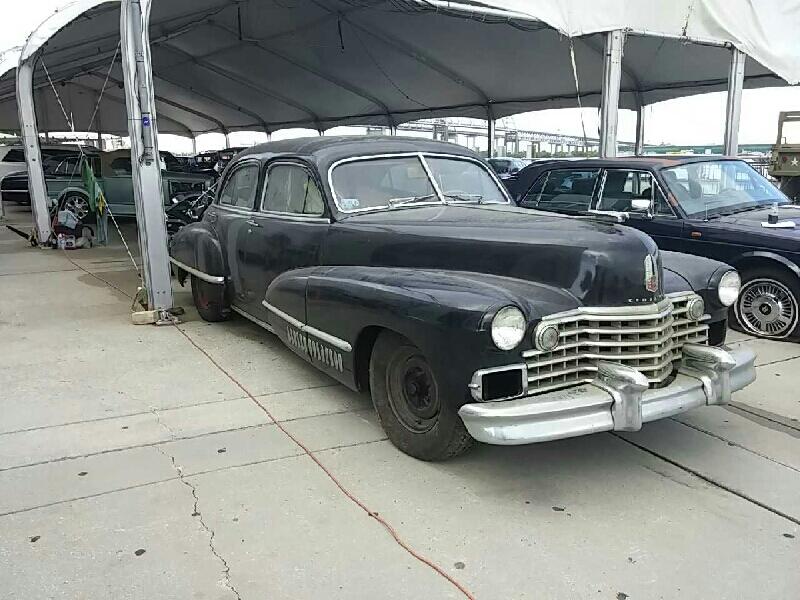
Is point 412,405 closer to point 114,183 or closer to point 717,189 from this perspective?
point 717,189

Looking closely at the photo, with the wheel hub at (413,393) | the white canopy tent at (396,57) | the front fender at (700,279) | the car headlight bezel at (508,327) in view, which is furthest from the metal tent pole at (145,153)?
the front fender at (700,279)

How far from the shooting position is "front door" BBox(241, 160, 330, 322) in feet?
15.4

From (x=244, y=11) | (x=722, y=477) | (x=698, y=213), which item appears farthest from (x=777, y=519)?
(x=244, y=11)

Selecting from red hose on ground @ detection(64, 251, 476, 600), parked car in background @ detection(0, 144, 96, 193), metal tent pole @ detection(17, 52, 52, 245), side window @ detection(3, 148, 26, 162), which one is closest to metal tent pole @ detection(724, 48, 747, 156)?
red hose on ground @ detection(64, 251, 476, 600)

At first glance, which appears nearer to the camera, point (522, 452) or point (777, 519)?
point (777, 519)

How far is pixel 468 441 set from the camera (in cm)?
346

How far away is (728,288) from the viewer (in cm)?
399

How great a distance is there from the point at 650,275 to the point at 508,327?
90 centimetres

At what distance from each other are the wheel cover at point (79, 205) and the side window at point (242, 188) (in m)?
9.73

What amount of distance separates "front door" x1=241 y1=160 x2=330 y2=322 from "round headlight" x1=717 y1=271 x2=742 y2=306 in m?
2.54

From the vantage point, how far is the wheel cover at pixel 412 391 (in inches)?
139

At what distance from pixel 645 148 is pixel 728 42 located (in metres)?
8.35

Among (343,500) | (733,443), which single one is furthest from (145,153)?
(733,443)

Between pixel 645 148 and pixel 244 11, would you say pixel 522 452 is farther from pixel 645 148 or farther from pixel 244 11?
pixel 645 148
